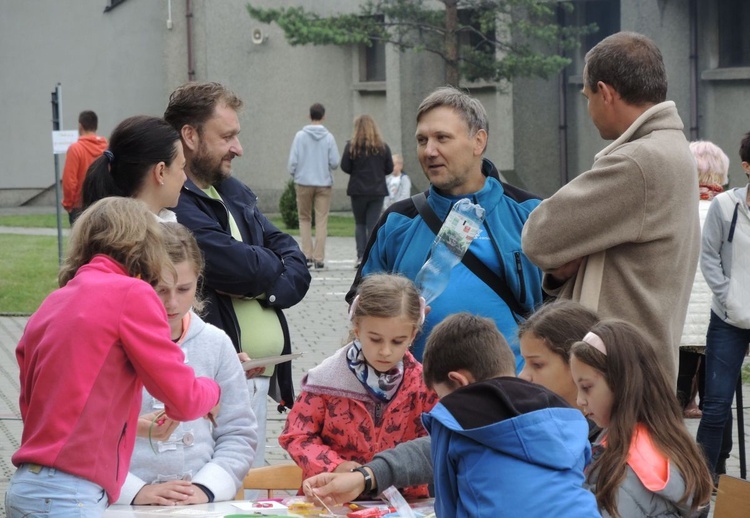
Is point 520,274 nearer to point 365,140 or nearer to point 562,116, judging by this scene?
point 365,140

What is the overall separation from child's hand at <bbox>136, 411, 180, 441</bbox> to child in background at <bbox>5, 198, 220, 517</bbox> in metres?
0.36

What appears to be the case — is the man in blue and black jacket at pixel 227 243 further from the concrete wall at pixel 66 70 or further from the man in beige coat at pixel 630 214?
the concrete wall at pixel 66 70

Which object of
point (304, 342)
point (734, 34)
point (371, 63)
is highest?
point (371, 63)

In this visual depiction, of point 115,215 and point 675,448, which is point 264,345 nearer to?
point 115,215

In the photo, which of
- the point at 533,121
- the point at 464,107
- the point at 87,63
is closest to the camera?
the point at 464,107

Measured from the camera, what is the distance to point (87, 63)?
110 feet

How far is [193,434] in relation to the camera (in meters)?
4.24

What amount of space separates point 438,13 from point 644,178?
22630 millimetres

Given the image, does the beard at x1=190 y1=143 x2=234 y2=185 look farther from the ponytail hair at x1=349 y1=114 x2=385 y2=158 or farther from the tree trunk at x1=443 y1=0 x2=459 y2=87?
the tree trunk at x1=443 y1=0 x2=459 y2=87

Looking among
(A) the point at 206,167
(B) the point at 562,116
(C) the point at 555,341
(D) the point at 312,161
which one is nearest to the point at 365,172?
(D) the point at 312,161

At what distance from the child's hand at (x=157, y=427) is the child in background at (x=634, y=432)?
1293 mm

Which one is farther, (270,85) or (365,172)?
(270,85)

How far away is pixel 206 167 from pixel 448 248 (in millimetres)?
1057

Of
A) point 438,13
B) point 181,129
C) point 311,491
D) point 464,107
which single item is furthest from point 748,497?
point 438,13
